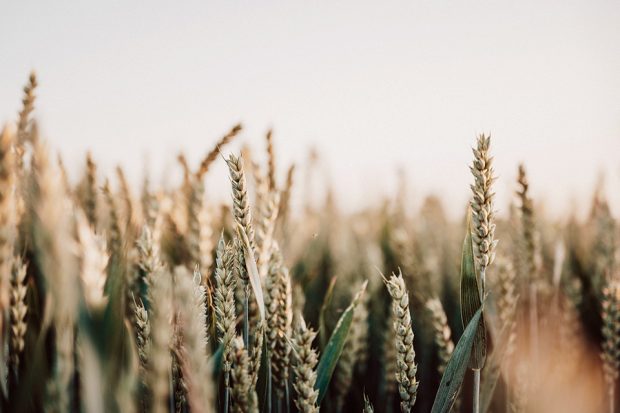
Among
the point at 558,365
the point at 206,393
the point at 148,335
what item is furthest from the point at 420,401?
the point at 206,393

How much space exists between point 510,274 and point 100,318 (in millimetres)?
1428

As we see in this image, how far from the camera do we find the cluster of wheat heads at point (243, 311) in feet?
2.15

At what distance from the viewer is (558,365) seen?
6.15ft

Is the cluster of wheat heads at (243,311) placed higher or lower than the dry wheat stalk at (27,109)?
lower

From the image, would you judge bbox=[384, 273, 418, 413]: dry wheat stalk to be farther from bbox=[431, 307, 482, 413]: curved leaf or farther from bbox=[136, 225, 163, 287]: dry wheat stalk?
bbox=[136, 225, 163, 287]: dry wheat stalk

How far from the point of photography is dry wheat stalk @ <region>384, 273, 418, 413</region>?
964mm

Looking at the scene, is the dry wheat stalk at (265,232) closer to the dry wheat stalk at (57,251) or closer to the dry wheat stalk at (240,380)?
the dry wheat stalk at (240,380)

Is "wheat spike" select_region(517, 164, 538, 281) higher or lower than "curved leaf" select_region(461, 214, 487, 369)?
higher

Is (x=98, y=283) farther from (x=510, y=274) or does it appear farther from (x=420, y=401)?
(x=420, y=401)

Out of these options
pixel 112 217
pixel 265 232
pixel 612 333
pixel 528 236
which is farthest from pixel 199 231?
pixel 612 333

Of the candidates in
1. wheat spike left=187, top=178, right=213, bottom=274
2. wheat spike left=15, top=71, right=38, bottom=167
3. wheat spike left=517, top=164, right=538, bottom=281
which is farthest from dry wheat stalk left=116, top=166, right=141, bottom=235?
wheat spike left=517, top=164, right=538, bottom=281

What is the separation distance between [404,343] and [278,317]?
32 cm

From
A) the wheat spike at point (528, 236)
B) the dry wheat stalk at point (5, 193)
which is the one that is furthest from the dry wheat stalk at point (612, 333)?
the dry wheat stalk at point (5, 193)

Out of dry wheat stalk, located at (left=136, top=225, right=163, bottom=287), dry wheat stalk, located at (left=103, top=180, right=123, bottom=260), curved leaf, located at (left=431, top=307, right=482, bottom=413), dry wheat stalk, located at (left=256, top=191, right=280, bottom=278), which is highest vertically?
dry wheat stalk, located at (left=103, top=180, right=123, bottom=260)
